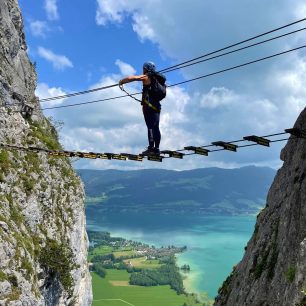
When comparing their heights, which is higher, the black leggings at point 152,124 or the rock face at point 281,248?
the black leggings at point 152,124

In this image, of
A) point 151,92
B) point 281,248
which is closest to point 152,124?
point 151,92

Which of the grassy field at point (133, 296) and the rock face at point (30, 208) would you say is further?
the grassy field at point (133, 296)

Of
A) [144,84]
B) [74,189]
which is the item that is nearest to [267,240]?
[144,84]

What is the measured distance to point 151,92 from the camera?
1551 cm

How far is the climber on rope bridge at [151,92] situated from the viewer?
15414 mm

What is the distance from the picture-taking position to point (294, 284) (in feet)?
39.3

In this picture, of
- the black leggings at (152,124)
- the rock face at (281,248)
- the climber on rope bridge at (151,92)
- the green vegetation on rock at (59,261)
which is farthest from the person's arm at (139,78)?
the green vegetation on rock at (59,261)

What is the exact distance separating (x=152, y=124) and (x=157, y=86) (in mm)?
1541

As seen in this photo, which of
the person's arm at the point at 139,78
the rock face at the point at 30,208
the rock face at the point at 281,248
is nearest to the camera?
the rock face at the point at 281,248

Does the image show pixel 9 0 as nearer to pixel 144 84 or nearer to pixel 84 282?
pixel 84 282

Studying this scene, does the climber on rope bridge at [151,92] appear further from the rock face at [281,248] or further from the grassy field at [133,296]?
the grassy field at [133,296]

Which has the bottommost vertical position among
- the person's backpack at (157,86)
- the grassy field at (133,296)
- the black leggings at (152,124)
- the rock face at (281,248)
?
the grassy field at (133,296)

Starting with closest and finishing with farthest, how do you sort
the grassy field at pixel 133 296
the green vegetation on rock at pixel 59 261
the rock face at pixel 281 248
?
the rock face at pixel 281 248
the green vegetation on rock at pixel 59 261
the grassy field at pixel 133 296

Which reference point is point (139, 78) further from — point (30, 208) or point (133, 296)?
point (133, 296)
